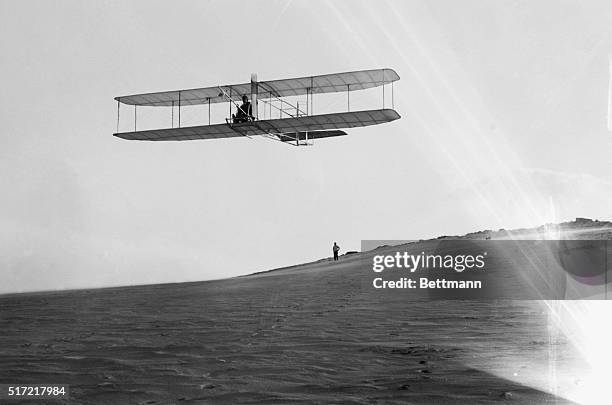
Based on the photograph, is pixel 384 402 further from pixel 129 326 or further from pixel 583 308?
pixel 583 308

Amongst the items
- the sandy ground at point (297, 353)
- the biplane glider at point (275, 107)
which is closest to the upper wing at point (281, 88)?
the biplane glider at point (275, 107)

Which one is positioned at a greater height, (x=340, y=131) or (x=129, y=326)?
(x=340, y=131)

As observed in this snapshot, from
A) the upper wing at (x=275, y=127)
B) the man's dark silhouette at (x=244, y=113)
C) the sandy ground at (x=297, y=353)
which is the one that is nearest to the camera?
the sandy ground at (x=297, y=353)

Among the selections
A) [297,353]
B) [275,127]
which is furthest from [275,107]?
[297,353]

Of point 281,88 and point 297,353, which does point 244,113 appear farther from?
point 297,353

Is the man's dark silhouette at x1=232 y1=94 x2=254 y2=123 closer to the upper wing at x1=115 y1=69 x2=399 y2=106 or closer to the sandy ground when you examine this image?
the upper wing at x1=115 y1=69 x2=399 y2=106

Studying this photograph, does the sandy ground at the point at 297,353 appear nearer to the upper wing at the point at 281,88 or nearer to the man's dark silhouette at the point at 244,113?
the upper wing at the point at 281,88

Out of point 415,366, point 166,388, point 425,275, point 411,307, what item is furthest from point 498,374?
point 425,275
